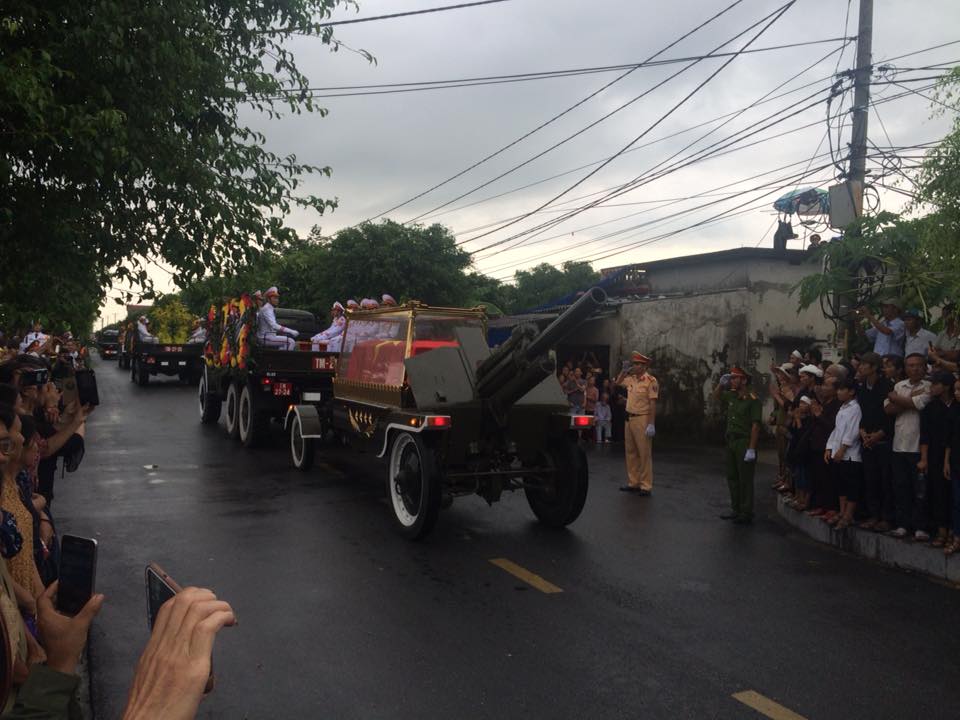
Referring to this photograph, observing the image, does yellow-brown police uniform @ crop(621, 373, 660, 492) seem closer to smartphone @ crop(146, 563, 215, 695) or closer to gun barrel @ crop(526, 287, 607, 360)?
gun barrel @ crop(526, 287, 607, 360)

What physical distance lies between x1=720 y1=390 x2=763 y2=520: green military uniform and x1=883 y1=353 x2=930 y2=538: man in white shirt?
→ 5.65 ft

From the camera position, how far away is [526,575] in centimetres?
669

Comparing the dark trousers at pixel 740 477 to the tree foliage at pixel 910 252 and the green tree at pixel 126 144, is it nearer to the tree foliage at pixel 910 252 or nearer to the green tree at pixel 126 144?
the tree foliage at pixel 910 252

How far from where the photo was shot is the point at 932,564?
6.95 m

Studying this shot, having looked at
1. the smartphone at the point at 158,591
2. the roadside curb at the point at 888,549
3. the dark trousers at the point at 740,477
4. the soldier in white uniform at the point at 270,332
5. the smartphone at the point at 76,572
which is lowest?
the roadside curb at the point at 888,549

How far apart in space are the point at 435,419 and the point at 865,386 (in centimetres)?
436

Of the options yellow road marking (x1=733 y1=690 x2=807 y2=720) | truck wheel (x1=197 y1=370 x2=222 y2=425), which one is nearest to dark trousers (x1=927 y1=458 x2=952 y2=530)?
yellow road marking (x1=733 y1=690 x2=807 y2=720)

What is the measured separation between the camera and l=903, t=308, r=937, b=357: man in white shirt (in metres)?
8.94

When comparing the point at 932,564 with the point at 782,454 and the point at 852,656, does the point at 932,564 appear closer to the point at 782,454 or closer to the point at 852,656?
the point at 852,656

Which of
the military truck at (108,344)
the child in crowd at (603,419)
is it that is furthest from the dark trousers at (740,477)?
the military truck at (108,344)

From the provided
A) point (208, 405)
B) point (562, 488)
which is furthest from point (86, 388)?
point (208, 405)

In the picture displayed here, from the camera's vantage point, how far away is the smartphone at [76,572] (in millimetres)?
2271

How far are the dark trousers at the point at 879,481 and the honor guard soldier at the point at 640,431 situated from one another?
2.98m

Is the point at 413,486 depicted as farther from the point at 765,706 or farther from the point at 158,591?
the point at 158,591
